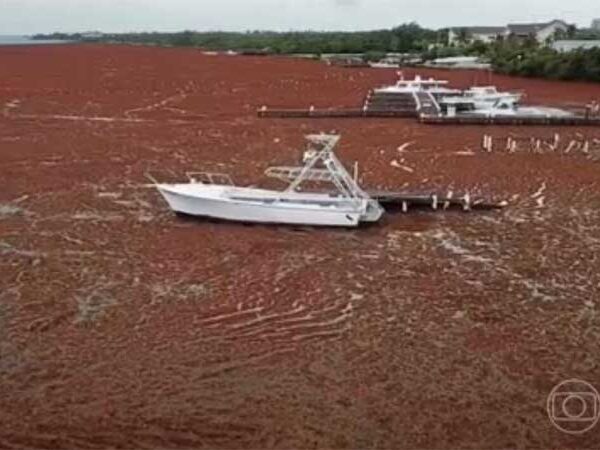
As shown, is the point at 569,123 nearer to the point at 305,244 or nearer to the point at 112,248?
the point at 305,244

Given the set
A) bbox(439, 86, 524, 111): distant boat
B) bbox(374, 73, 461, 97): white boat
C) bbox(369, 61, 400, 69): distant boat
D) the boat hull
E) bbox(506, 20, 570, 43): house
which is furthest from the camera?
bbox(506, 20, 570, 43): house

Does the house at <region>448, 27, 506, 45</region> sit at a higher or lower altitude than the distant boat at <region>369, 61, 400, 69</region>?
higher

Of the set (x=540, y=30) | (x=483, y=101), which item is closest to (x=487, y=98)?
(x=483, y=101)

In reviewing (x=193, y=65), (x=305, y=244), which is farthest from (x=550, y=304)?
(x=193, y=65)

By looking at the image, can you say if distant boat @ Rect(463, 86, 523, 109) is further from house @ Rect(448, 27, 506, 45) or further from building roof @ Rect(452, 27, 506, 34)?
building roof @ Rect(452, 27, 506, 34)

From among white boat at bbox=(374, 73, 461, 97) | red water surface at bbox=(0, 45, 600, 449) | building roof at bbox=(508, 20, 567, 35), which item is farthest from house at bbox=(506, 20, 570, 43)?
red water surface at bbox=(0, 45, 600, 449)

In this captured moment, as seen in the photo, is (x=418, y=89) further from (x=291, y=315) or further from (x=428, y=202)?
(x=291, y=315)

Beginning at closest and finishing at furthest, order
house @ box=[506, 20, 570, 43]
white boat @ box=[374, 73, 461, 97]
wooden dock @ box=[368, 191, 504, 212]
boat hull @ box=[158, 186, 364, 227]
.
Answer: boat hull @ box=[158, 186, 364, 227] → wooden dock @ box=[368, 191, 504, 212] → white boat @ box=[374, 73, 461, 97] → house @ box=[506, 20, 570, 43]
